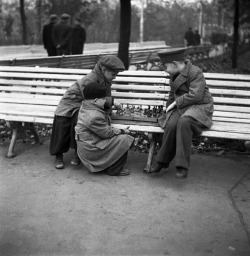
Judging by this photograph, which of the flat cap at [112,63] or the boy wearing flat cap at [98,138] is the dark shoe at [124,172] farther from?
the flat cap at [112,63]

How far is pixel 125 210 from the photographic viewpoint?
12.9 feet

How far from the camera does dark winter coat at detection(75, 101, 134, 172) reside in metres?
4.63

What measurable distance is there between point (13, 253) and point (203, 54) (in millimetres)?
19862

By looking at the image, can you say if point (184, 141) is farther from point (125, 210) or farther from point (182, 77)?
point (125, 210)

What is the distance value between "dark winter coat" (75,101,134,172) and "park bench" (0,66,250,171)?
0.95 feet

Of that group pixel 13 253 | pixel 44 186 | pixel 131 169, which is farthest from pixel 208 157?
pixel 13 253

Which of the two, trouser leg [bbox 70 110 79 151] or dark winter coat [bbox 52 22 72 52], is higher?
dark winter coat [bbox 52 22 72 52]

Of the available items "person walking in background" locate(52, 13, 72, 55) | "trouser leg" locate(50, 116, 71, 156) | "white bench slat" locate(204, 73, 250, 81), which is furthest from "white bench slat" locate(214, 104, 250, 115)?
"person walking in background" locate(52, 13, 72, 55)

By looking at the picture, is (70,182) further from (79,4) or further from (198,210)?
(79,4)

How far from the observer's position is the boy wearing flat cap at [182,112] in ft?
14.7

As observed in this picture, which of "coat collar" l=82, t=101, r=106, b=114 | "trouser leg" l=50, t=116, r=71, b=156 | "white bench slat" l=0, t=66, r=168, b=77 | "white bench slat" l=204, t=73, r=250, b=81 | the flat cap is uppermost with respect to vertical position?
the flat cap

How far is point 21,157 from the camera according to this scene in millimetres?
5477

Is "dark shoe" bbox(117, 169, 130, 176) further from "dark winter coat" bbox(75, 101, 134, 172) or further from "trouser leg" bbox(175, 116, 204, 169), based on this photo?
"trouser leg" bbox(175, 116, 204, 169)

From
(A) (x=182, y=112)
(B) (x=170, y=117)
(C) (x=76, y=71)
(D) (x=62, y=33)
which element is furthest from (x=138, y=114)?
(D) (x=62, y=33)
